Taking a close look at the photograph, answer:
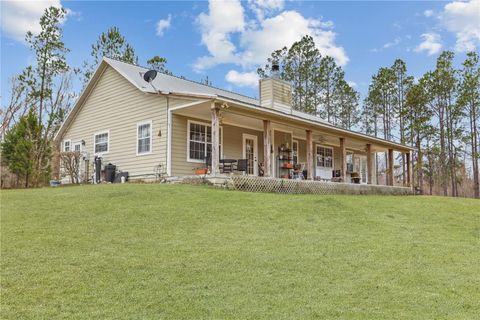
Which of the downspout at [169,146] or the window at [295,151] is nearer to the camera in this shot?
the downspout at [169,146]

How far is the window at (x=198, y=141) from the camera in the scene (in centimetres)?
1468

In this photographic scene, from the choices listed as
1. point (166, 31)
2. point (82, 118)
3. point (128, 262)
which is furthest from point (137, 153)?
point (128, 262)

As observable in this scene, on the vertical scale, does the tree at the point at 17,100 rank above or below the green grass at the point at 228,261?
above

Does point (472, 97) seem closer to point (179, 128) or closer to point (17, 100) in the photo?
point (179, 128)

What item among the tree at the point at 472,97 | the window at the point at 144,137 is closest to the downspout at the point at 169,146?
the window at the point at 144,137

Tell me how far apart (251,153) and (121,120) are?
5.16m

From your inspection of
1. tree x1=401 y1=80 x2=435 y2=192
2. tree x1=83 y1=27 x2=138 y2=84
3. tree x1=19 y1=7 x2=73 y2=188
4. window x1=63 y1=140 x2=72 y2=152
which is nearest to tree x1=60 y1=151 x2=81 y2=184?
window x1=63 y1=140 x2=72 y2=152

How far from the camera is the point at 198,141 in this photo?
1495 cm

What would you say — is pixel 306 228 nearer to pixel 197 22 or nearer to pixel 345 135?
pixel 345 135

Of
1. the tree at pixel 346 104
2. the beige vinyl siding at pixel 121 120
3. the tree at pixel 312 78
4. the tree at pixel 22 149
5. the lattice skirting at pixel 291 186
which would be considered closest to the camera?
the lattice skirting at pixel 291 186

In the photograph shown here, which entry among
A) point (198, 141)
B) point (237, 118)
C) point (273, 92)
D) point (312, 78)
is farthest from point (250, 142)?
point (312, 78)

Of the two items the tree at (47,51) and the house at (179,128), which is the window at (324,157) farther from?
the tree at (47,51)

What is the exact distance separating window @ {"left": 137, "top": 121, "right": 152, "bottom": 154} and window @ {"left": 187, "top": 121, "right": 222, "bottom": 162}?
1.38 m

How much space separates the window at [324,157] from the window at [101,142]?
406 inches
